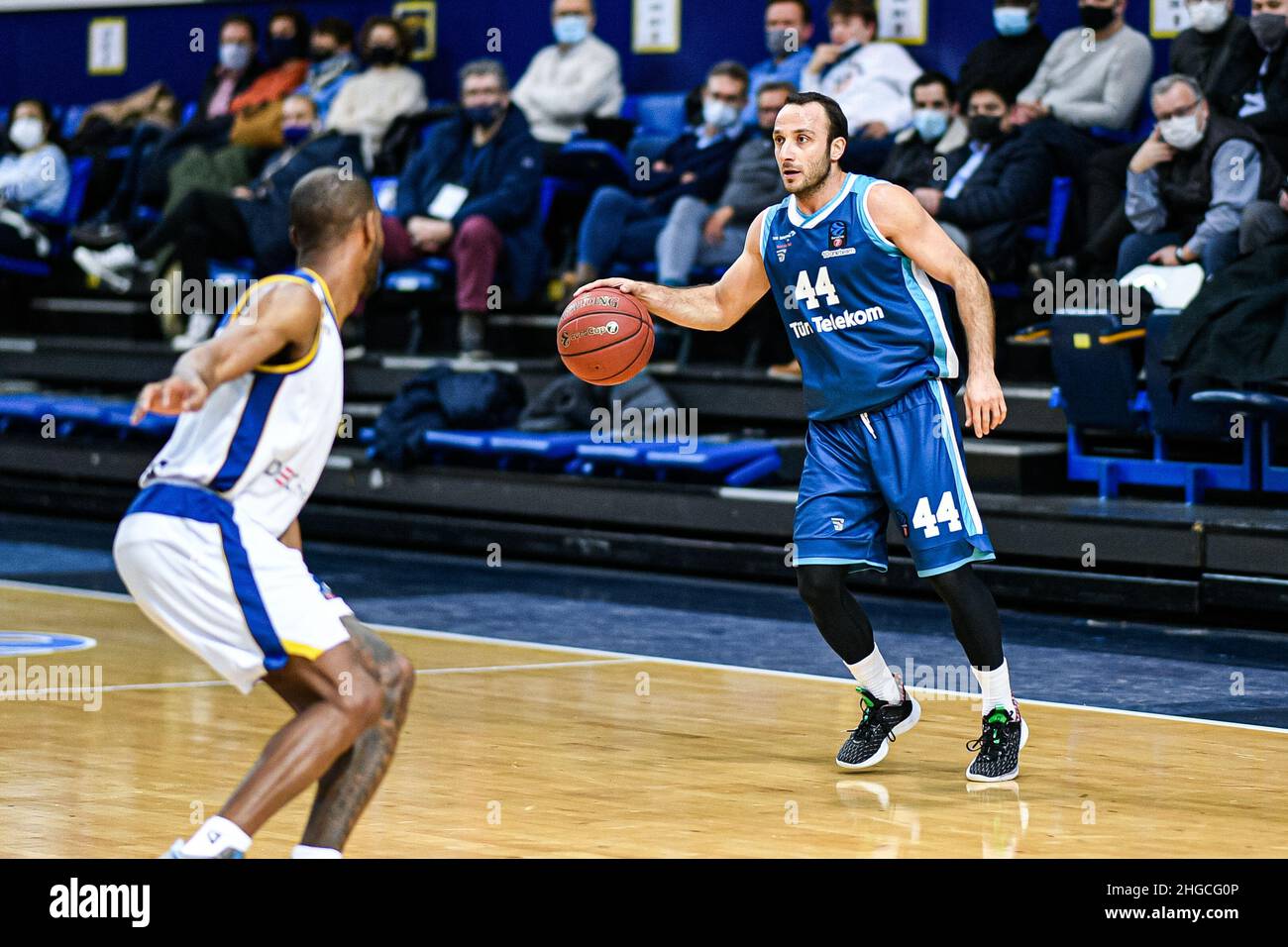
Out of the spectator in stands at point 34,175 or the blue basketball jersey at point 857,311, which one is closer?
the blue basketball jersey at point 857,311

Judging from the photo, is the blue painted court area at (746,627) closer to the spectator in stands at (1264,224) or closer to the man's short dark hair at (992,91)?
the spectator in stands at (1264,224)

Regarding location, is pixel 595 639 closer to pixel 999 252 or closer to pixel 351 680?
pixel 999 252

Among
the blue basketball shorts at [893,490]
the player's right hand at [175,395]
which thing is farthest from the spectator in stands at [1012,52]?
the player's right hand at [175,395]

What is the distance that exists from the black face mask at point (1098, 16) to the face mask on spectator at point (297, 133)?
15.8ft

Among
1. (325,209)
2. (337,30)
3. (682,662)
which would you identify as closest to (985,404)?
(325,209)

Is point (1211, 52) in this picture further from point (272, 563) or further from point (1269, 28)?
point (272, 563)

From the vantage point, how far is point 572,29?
12.2 meters

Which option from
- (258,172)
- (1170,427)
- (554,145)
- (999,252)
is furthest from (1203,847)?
(258,172)

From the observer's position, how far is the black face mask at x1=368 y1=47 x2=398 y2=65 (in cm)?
1292

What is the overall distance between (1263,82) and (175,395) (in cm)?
692

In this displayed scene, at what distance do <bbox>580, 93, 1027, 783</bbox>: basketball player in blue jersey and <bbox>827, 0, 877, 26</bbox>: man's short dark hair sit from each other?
5452 mm

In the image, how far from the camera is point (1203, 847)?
189 inches

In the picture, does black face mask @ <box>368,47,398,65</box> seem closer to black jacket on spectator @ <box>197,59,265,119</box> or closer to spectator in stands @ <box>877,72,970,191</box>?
black jacket on spectator @ <box>197,59,265,119</box>

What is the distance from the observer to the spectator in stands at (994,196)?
32.4 feet
